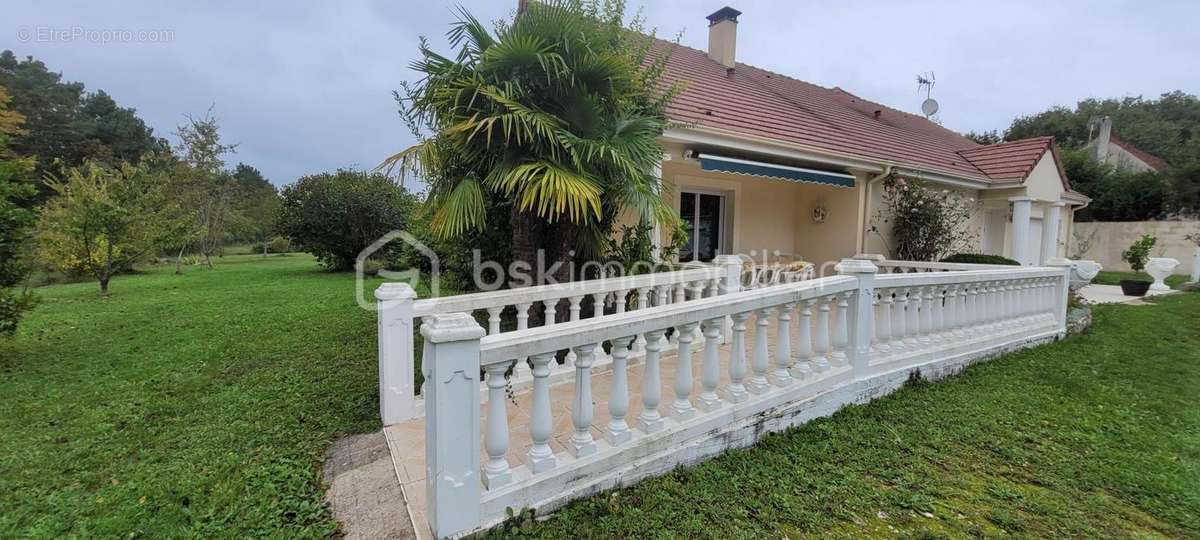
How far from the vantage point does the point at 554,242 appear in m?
6.79

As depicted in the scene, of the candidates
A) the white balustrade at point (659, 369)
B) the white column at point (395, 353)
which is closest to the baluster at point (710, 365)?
the white balustrade at point (659, 369)

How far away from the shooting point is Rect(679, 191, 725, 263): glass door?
38.7 ft

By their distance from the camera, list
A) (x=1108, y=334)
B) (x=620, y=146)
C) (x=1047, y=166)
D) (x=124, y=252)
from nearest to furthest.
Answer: (x=620, y=146) → (x=1108, y=334) → (x=1047, y=166) → (x=124, y=252)

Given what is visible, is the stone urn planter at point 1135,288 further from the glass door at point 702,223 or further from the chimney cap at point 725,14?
the chimney cap at point 725,14

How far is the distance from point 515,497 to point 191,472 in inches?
120

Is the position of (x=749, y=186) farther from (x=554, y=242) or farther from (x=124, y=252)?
(x=124, y=252)

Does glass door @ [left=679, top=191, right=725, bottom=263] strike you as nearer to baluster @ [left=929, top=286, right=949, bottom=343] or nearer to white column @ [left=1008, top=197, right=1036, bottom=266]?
baluster @ [left=929, top=286, right=949, bottom=343]

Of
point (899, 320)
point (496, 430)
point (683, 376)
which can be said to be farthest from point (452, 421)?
point (899, 320)

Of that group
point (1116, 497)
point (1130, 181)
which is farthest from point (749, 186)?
point (1130, 181)

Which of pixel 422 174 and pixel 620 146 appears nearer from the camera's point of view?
pixel 620 146

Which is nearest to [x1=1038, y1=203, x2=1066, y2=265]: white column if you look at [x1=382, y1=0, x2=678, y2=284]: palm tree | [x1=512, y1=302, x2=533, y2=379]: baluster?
[x1=382, y1=0, x2=678, y2=284]: palm tree

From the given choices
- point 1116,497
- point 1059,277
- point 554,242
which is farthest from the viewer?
point 1059,277

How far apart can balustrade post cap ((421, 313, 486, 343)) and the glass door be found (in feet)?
30.7

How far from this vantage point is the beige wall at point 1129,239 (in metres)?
22.0
